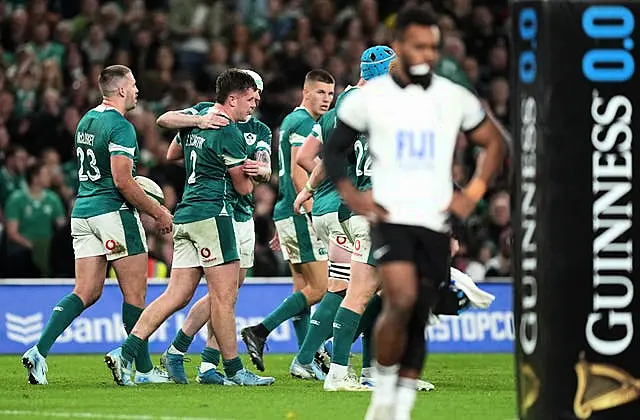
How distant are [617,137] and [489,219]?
523 inches

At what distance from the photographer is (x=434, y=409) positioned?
33.4ft

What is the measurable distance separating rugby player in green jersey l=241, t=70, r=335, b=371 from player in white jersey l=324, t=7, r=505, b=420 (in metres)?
5.01

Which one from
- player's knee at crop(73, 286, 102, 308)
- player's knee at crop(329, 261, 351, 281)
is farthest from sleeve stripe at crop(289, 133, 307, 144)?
player's knee at crop(73, 286, 102, 308)

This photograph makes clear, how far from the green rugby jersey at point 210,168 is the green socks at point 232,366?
3.87 ft

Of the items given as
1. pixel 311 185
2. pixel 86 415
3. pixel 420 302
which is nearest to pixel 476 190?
pixel 420 302

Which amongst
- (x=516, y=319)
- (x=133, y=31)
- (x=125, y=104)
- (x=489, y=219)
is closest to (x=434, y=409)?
(x=516, y=319)

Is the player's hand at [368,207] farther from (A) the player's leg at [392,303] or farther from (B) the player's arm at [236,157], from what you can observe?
(B) the player's arm at [236,157]

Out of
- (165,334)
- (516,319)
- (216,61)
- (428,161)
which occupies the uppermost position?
(216,61)

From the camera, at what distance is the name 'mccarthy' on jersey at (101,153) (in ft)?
38.7

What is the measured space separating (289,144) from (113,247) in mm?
2268

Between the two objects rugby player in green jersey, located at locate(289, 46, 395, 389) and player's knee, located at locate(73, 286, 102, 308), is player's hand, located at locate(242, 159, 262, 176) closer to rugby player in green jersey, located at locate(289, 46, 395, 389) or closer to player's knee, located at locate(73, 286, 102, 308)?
rugby player in green jersey, located at locate(289, 46, 395, 389)

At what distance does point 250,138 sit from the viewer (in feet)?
40.6

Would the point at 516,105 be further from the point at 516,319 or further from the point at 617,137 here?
the point at 516,319

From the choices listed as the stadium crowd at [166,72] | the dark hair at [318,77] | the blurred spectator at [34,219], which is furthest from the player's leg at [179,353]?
the blurred spectator at [34,219]
